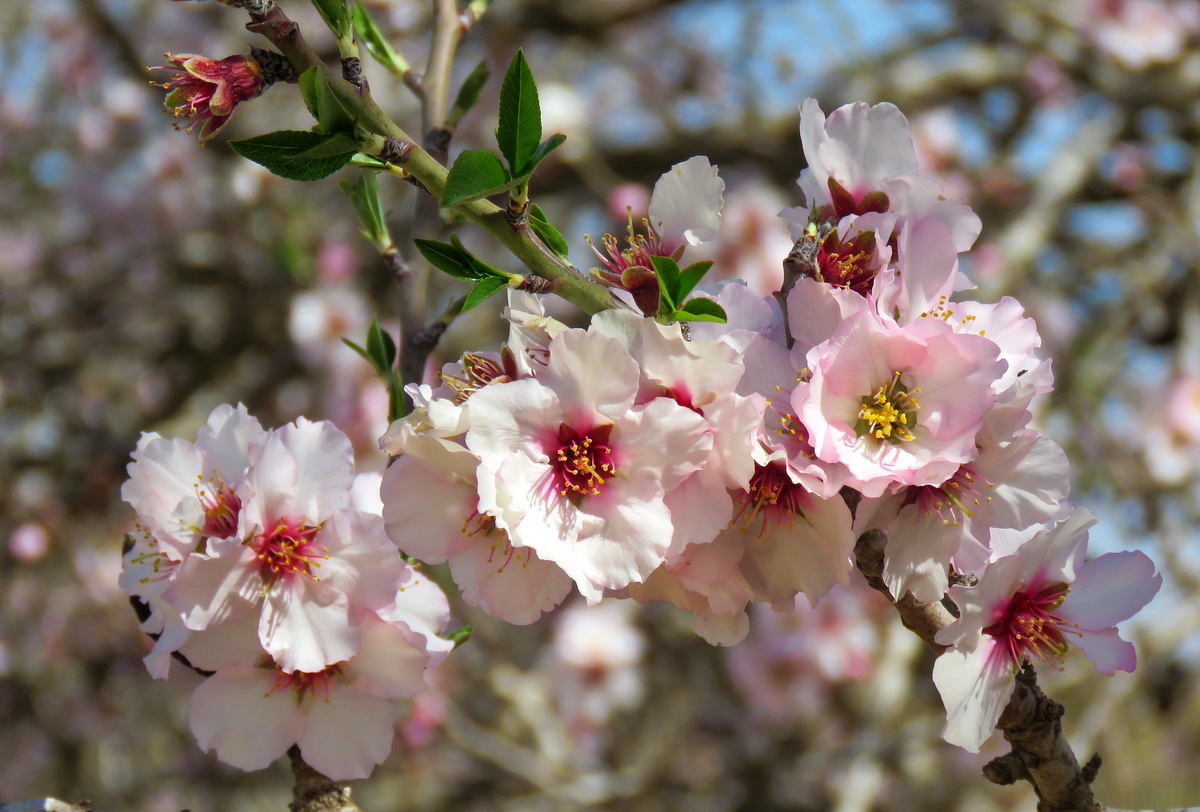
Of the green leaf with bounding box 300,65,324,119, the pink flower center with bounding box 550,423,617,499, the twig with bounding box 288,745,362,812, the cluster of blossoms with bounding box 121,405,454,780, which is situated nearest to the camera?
the green leaf with bounding box 300,65,324,119

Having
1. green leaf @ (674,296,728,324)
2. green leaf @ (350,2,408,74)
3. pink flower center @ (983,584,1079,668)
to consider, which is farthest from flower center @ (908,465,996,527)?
green leaf @ (350,2,408,74)

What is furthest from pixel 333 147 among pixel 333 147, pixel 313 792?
pixel 313 792

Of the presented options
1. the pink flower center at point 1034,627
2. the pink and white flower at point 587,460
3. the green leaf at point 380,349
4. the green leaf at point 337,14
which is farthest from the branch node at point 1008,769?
the green leaf at point 337,14

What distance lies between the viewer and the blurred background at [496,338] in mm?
3604

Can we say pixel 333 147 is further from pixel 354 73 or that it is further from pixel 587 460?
pixel 587 460

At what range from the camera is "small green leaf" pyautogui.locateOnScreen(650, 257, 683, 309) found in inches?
31.3

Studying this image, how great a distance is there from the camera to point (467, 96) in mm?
1313

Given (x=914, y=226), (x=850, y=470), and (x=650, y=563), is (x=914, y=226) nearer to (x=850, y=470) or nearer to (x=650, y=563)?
(x=850, y=470)

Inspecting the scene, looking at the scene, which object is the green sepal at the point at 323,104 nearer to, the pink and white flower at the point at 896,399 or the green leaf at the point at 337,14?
the green leaf at the point at 337,14

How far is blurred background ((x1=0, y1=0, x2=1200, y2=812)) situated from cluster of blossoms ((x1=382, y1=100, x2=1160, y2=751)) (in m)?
2.37

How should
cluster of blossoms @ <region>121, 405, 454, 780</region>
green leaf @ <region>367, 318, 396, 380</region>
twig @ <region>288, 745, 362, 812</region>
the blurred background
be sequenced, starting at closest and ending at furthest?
1. cluster of blossoms @ <region>121, 405, 454, 780</region>
2. twig @ <region>288, 745, 362, 812</region>
3. green leaf @ <region>367, 318, 396, 380</region>
4. the blurred background

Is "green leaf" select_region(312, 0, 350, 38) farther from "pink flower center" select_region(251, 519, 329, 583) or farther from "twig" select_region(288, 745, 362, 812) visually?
"twig" select_region(288, 745, 362, 812)

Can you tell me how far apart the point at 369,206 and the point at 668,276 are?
21.7 inches

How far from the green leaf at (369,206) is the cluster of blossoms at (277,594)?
30 centimetres
